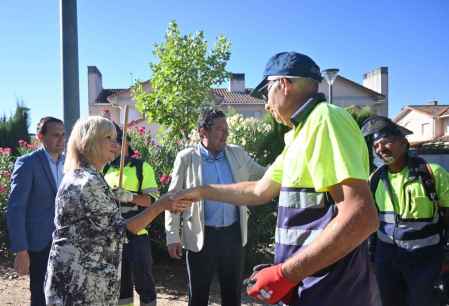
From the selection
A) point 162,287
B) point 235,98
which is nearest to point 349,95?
point 235,98

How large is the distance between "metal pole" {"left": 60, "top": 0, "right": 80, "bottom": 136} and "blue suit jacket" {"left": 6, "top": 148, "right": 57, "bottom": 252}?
18.0 inches

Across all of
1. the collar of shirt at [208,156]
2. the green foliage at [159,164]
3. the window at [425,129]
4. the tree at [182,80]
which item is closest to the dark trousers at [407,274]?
the collar of shirt at [208,156]

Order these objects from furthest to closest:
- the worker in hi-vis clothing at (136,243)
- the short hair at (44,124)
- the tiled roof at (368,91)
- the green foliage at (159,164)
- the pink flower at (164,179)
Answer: the tiled roof at (368,91) < the green foliage at (159,164) < the pink flower at (164,179) < the worker in hi-vis clothing at (136,243) < the short hair at (44,124)

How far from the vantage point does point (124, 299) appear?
419 cm

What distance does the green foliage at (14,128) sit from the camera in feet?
67.3

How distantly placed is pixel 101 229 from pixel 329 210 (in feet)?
4.58

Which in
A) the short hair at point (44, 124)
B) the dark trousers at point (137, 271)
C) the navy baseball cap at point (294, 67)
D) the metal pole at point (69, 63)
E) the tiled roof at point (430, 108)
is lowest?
the dark trousers at point (137, 271)

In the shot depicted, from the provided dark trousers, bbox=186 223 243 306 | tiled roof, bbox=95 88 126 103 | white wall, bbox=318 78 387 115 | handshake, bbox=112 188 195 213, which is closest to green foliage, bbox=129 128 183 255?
dark trousers, bbox=186 223 243 306

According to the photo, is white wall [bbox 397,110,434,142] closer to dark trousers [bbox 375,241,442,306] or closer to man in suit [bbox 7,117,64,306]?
dark trousers [bbox 375,241,442,306]

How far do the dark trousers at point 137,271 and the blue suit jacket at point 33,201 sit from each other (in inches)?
32.7

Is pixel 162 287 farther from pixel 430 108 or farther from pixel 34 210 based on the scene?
pixel 430 108

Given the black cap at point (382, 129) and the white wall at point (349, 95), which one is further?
the white wall at point (349, 95)

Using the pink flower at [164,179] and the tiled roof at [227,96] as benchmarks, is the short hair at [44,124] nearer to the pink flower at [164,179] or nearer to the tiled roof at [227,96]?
the pink flower at [164,179]

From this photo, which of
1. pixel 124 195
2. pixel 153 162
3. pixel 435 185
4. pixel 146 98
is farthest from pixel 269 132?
pixel 146 98
